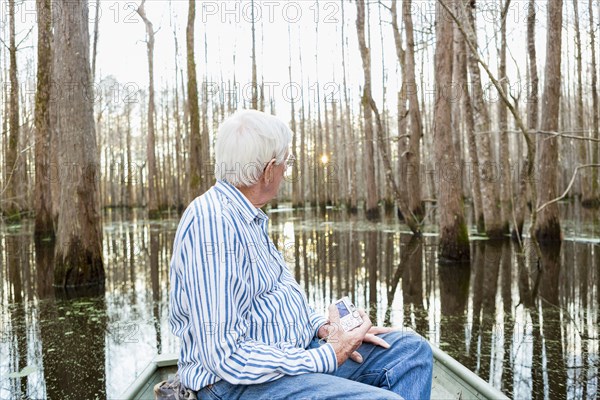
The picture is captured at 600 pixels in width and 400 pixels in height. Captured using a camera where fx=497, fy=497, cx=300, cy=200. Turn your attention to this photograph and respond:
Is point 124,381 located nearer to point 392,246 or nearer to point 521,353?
A: point 521,353

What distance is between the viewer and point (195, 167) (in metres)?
10.6

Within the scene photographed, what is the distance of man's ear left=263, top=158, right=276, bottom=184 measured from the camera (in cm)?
154

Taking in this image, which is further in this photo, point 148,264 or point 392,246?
point 392,246

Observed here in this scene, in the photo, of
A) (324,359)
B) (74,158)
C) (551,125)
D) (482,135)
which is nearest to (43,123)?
(74,158)

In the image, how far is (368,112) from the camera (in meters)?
15.8

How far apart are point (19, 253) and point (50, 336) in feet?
22.2

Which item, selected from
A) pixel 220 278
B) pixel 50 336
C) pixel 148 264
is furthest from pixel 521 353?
pixel 148 264

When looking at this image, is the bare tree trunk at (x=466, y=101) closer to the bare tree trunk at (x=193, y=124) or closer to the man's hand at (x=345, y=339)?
the bare tree trunk at (x=193, y=124)

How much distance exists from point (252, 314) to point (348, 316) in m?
0.35

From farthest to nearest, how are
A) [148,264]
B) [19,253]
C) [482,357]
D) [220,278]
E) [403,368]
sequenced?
[19,253] < [148,264] < [482,357] < [403,368] < [220,278]

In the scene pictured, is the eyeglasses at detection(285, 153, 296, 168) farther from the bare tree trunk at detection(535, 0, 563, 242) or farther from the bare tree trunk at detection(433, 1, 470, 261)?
the bare tree trunk at detection(535, 0, 563, 242)

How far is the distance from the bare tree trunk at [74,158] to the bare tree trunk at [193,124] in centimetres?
400

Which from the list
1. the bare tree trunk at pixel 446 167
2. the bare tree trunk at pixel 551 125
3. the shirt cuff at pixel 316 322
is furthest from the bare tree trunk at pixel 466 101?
the shirt cuff at pixel 316 322

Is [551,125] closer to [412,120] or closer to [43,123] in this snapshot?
[412,120]
